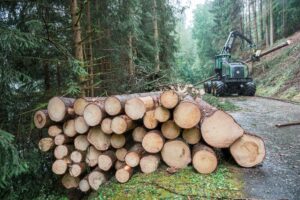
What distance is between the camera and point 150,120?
205 inches

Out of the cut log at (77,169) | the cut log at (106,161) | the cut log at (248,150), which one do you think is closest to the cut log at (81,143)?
the cut log at (77,169)

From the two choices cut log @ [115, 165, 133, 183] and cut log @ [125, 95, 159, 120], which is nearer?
cut log @ [115, 165, 133, 183]

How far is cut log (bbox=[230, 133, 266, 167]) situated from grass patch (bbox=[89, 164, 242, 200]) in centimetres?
31

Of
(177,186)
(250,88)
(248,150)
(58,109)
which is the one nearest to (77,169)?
(58,109)

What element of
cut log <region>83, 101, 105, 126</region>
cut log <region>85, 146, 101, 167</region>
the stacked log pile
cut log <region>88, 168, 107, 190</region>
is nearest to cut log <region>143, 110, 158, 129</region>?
the stacked log pile

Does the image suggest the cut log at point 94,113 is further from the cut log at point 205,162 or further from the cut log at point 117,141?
the cut log at point 205,162

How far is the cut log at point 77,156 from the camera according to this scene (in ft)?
18.3

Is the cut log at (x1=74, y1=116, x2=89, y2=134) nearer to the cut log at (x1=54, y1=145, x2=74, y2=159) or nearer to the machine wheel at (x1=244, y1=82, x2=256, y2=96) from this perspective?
the cut log at (x1=54, y1=145, x2=74, y2=159)

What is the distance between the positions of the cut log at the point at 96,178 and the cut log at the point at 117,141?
0.53m

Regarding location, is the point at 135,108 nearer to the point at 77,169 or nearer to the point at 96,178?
the point at 96,178

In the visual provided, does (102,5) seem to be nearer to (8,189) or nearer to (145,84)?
(145,84)

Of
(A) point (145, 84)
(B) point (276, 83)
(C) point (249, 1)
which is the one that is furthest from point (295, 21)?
(A) point (145, 84)

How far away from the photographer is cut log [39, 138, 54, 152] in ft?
18.3

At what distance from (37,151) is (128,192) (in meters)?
2.18
